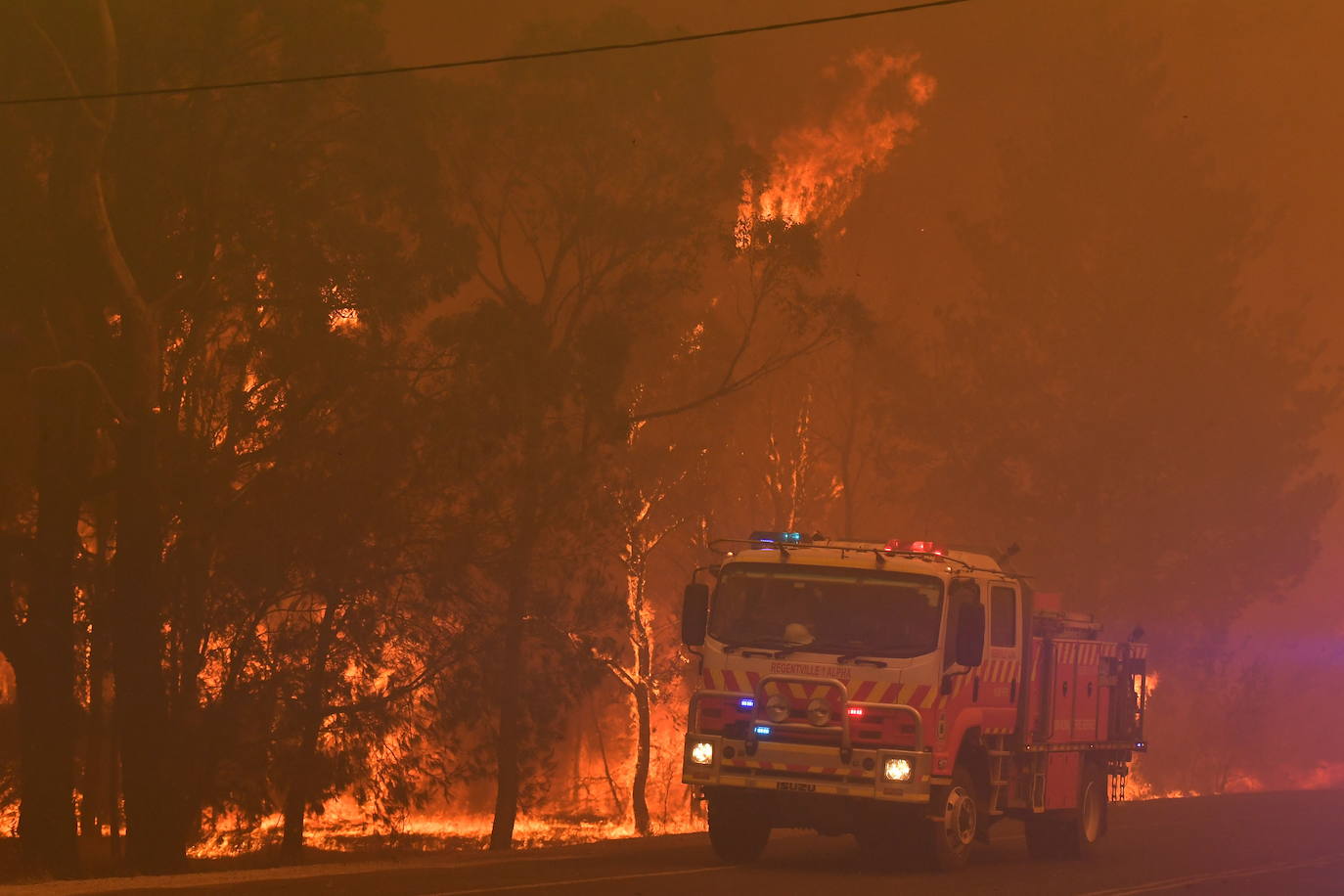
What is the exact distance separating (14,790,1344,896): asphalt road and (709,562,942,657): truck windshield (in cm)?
210

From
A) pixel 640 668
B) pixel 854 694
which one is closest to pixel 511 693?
pixel 640 668

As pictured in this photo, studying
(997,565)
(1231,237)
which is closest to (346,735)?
(997,565)

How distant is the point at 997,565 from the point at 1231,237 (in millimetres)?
37013

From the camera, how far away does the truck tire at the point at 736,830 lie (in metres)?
17.3

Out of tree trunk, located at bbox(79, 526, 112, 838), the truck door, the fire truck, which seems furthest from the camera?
tree trunk, located at bbox(79, 526, 112, 838)

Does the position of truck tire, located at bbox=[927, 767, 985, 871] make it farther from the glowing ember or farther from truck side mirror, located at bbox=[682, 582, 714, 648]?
the glowing ember

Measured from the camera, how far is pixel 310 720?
27.9 metres

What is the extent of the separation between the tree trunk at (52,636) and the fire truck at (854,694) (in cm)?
1178

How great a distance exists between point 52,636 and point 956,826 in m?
A: 13.9

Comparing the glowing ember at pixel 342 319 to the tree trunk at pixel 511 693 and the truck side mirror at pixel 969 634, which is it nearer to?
the tree trunk at pixel 511 693

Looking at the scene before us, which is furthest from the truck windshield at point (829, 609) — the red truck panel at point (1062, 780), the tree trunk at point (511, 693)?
the tree trunk at point (511, 693)

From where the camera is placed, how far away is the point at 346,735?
1158 inches

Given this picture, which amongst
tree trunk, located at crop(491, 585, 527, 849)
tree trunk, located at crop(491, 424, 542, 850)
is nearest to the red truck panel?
tree trunk, located at crop(491, 424, 542, 850)

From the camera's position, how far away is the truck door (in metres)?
17.6
